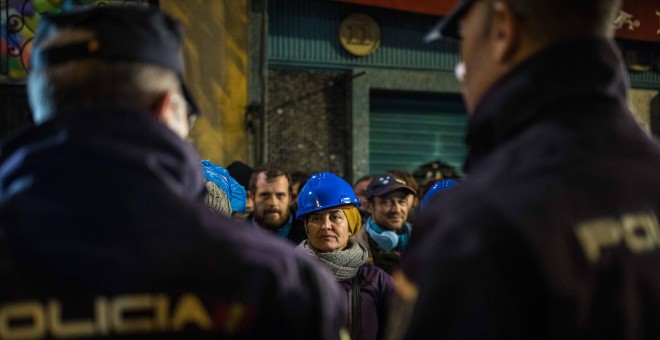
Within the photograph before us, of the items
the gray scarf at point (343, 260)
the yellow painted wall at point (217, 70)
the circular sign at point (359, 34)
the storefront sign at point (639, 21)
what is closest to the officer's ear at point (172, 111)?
the gray scarf at point (343, 260)

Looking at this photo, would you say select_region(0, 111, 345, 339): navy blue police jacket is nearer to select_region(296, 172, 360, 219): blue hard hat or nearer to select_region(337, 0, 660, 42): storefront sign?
select_region(296, 172, 360, 219): blue hard hat

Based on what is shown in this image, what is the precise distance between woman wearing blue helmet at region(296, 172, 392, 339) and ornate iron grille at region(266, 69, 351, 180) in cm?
585

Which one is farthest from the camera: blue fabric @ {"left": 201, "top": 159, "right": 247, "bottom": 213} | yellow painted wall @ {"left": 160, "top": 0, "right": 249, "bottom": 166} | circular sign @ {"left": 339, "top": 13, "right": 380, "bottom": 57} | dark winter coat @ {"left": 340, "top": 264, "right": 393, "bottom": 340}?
circular sign @ {"left": 339, "top": 13, "right": 380, "bottom": 57}

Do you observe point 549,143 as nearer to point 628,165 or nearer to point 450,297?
point 628,165

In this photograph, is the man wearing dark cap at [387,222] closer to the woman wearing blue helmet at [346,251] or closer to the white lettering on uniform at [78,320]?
the woman wearing blue helmet at [346,251]

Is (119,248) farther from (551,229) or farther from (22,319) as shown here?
(551,229)

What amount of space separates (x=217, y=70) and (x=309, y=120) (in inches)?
61.4

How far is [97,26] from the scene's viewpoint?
1.56 meters

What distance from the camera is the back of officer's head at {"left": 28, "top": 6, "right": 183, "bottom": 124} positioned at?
1516 millimetres

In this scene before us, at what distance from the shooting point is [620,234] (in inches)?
57.1

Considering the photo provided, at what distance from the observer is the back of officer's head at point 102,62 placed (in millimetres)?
1516

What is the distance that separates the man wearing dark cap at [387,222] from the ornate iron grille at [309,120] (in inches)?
176

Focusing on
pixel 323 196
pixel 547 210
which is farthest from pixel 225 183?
pixel 547 210

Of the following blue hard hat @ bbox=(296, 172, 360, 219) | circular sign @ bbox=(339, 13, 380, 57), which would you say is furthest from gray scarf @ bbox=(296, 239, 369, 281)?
circular sign @ bbox=(339, 13, 380, 57)
